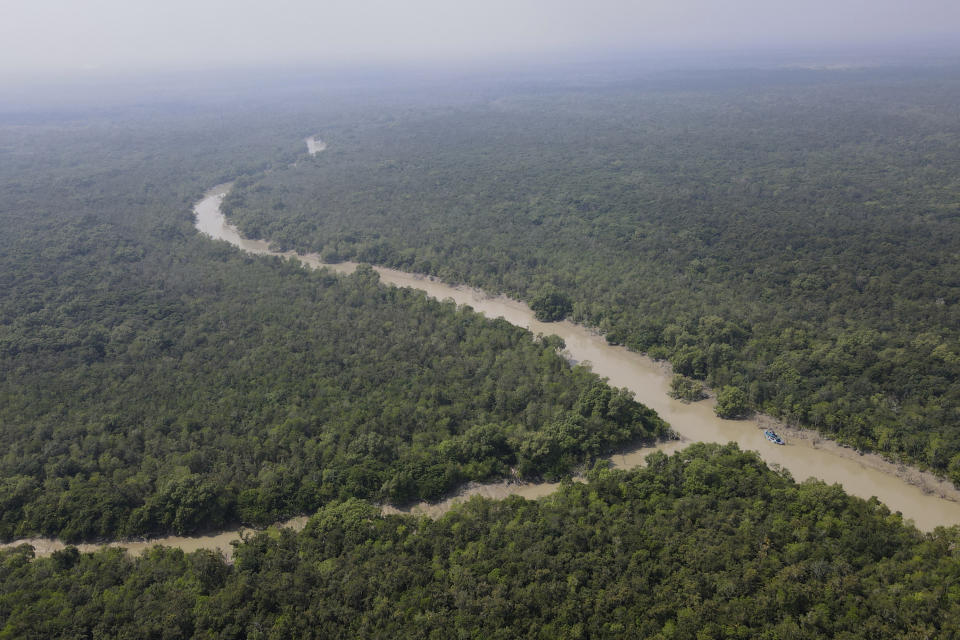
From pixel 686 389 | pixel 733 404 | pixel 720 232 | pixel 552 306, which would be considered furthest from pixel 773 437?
pixel 720 232

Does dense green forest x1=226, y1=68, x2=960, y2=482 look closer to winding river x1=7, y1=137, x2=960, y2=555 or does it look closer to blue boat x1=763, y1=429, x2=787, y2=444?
winding river x1=7, y1=137, x2=960, y2=555

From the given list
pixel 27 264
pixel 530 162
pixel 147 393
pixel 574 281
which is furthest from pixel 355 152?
pixel 147 393

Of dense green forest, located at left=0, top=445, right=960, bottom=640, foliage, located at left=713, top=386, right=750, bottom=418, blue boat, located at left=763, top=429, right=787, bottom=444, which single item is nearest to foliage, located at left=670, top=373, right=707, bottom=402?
foliage, located at left=713, top=386, right=750, bottom=418

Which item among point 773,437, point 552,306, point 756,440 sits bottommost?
point 756,440

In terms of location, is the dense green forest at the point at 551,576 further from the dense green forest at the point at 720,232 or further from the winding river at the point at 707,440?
the dense green forest at the point at 720,232

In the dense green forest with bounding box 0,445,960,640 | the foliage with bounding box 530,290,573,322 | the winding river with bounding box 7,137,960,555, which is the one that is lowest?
the winding river with bounding box 7,137,960,555

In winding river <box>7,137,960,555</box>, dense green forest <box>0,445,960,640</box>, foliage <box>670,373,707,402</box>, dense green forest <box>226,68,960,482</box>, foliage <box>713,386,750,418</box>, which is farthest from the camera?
foliage <box>670,373,707,402</box>

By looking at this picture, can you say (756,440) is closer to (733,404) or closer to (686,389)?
(733,404)
